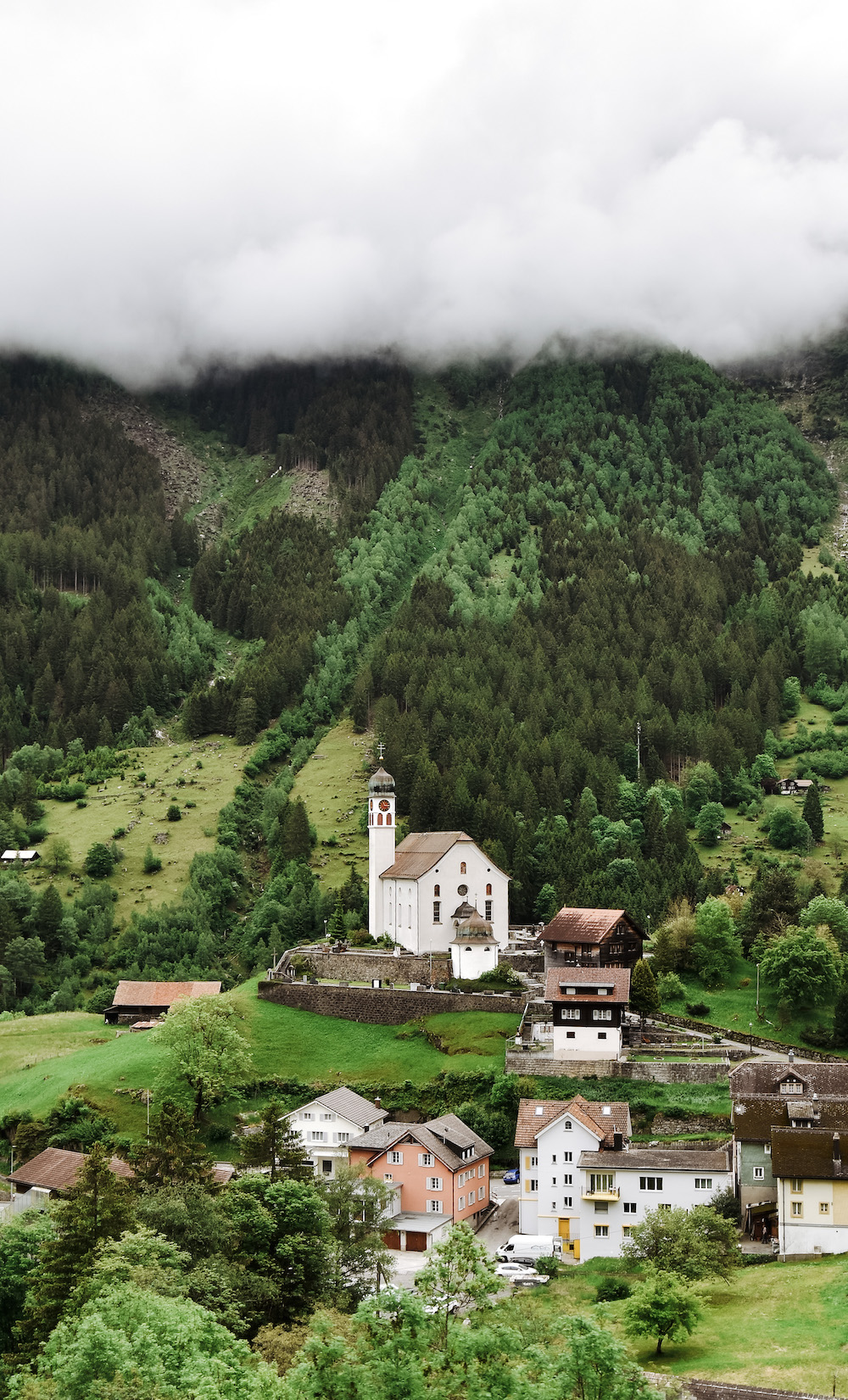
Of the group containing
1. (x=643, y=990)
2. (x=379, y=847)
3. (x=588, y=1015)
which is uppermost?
(x=379, y=847)

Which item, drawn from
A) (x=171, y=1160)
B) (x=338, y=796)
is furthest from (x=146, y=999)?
(x=338, y=796)

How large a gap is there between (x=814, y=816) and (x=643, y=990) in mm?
55710

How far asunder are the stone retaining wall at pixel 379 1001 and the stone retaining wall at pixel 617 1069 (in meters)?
7.96

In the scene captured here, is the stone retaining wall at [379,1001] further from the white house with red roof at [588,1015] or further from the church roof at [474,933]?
the white house with red roof at [588,1015]

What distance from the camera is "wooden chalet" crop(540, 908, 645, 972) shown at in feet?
345

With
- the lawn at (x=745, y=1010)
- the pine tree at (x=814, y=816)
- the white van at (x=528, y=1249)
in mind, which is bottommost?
the white van at (x=528, y=1249)

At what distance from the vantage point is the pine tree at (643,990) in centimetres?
10088

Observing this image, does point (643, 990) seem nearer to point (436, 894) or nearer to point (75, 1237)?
point (436, 894)

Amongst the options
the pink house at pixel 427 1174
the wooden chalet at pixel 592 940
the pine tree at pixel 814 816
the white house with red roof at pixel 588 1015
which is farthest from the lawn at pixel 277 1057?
the pine tree at pixel 814 816

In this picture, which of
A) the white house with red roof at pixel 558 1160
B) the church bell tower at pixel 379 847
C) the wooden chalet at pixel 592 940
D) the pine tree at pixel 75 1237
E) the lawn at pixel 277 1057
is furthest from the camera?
the church bell tower at pixel 379 847

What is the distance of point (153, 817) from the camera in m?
171

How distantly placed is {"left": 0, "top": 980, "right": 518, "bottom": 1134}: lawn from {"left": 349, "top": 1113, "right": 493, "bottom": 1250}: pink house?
1124cm

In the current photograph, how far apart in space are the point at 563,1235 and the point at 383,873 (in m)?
48.3

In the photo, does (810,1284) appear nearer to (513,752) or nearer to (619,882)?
(619,882)
